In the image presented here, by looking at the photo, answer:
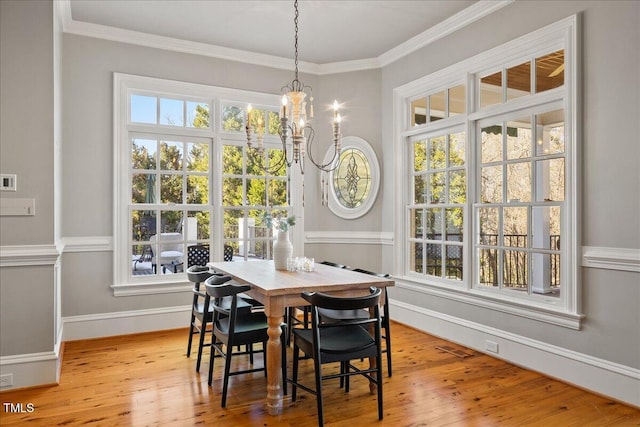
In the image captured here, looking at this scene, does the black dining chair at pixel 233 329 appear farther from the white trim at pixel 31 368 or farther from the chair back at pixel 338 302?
the white trim at pixel 31 368

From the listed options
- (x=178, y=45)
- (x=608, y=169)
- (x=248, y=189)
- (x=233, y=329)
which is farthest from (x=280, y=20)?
(x=608, y=169)

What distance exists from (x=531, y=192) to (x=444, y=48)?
179cm

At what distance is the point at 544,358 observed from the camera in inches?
139

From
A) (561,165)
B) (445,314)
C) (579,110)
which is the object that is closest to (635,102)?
(579,110)

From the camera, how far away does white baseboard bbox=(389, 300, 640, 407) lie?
3.04m

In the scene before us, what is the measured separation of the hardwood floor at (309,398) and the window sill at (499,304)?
0.45m

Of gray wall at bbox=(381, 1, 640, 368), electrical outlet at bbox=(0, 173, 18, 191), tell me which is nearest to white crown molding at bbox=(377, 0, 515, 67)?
gray wall at bbox=(381, 1, 640, 368)

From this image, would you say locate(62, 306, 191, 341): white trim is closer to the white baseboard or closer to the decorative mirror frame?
the decorative mirror frame

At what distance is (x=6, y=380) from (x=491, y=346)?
3840mm

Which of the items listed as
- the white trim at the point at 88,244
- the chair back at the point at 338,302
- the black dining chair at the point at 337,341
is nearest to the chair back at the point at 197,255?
the white trim at the point at 88,244

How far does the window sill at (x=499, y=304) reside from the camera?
3.35 m

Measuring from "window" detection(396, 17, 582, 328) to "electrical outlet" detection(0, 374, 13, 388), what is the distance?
372 cm

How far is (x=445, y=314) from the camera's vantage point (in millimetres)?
4535

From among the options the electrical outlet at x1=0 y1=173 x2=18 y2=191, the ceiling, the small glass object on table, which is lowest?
the small glass object on table
